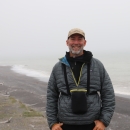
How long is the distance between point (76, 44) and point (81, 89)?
674mm

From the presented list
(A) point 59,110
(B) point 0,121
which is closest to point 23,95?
(B) point 0,121

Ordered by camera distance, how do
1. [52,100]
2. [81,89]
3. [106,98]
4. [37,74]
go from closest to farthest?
[81,89]
[106,98]
[52,100]
[37,74]

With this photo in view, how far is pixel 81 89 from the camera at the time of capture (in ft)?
10.8

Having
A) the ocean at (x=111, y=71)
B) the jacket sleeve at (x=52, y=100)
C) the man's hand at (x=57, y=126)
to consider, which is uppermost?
the jacket sleeve at (x=52, y=100)

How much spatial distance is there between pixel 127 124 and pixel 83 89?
9.46 m

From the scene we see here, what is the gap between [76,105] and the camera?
3.25 m

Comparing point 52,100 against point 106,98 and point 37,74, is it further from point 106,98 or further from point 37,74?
point 37,74

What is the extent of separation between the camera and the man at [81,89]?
3320mm

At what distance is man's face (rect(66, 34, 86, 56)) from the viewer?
343 cm

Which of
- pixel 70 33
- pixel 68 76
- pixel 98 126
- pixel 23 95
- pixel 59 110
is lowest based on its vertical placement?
pixel 23 95

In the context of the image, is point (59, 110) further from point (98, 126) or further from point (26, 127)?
point (26, 127)

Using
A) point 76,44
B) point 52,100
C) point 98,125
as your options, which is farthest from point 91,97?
point 76,44

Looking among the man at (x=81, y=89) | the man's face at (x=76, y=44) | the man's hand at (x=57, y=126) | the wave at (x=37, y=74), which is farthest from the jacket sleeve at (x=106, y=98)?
the wave at (x=37, y=74)

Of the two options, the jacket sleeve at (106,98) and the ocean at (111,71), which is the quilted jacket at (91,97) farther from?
the ocean at (111,71)
